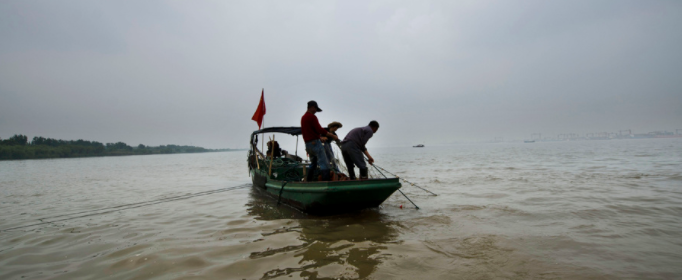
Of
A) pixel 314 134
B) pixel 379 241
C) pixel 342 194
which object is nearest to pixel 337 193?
pixel 342 194

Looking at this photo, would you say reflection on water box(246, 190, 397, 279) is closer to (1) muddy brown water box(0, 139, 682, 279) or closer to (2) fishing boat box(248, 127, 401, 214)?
(1) muddy brown water box(0, 139, 682, 279)

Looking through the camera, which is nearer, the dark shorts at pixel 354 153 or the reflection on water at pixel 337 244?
the reflection on water at pixel 337 244

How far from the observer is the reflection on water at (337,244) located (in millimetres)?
3355

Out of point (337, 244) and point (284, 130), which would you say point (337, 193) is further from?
point (284, 130)

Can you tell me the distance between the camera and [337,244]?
427 cm

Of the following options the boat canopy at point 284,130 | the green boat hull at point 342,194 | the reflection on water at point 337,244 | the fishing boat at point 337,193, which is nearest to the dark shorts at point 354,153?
the fishing boat at point 337,193

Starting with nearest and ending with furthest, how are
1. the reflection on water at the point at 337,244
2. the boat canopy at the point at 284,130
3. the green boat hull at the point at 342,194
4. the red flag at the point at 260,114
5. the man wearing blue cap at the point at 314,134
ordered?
the reflection on water at the point at 337,244 → the green boat hull at the point at 342,194 → the man wearing blue cap at the point at 314,134 → the boat canopy at the point at 284,130 → the red flag at the point at 260,114

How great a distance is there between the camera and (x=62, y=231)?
228 inches

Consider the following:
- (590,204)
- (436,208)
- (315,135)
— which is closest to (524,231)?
(436,208)

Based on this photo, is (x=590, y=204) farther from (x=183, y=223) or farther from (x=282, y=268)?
(x=183, y=223)

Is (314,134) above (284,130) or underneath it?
underneath

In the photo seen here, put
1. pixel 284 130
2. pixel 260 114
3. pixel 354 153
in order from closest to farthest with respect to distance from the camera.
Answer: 1. pixel 354 153
2. pixel 284 130
3. pixel 260 114

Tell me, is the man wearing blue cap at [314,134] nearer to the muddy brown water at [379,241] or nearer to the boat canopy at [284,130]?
the muddy brown water at [379,241]

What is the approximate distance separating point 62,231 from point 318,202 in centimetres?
508
